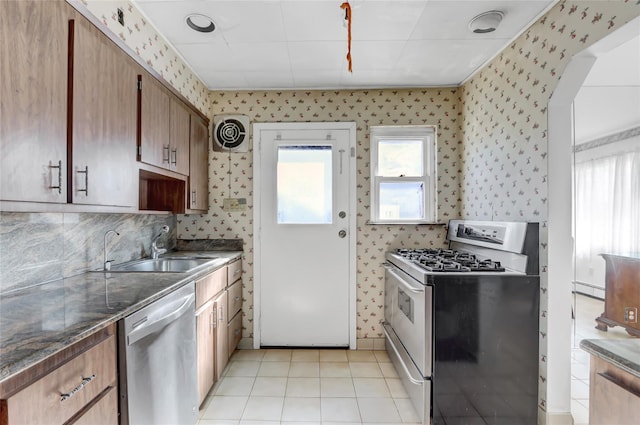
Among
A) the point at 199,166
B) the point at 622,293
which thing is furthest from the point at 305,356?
the point at 622,293

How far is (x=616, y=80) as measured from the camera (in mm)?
2844

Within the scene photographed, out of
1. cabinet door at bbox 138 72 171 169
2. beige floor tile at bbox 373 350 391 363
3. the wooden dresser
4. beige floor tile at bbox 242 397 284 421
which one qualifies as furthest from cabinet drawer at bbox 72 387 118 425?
the wooden dresser

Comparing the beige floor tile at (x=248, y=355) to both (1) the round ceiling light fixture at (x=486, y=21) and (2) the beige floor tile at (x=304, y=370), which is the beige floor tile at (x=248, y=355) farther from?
(1) the round ceiling light fixture at (x=486, y=21)

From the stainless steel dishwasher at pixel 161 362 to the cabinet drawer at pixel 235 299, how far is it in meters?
0.76

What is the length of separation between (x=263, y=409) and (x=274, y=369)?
1.67ft

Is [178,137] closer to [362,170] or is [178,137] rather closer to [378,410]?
[362,170]

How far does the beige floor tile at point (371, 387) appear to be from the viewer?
7.12 ft

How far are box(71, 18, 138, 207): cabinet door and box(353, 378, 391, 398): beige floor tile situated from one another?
1.93 meters

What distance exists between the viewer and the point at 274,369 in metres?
2.50

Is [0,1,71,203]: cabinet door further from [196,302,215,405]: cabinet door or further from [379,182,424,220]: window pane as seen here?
[379,182,424,220]: window pane

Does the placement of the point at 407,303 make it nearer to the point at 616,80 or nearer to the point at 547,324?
the point at 547,324

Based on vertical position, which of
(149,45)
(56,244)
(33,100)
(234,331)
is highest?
(149,45)

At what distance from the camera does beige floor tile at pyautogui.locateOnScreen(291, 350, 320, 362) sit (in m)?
2.68

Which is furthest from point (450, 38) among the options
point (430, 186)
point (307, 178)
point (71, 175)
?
point (71, 175)
